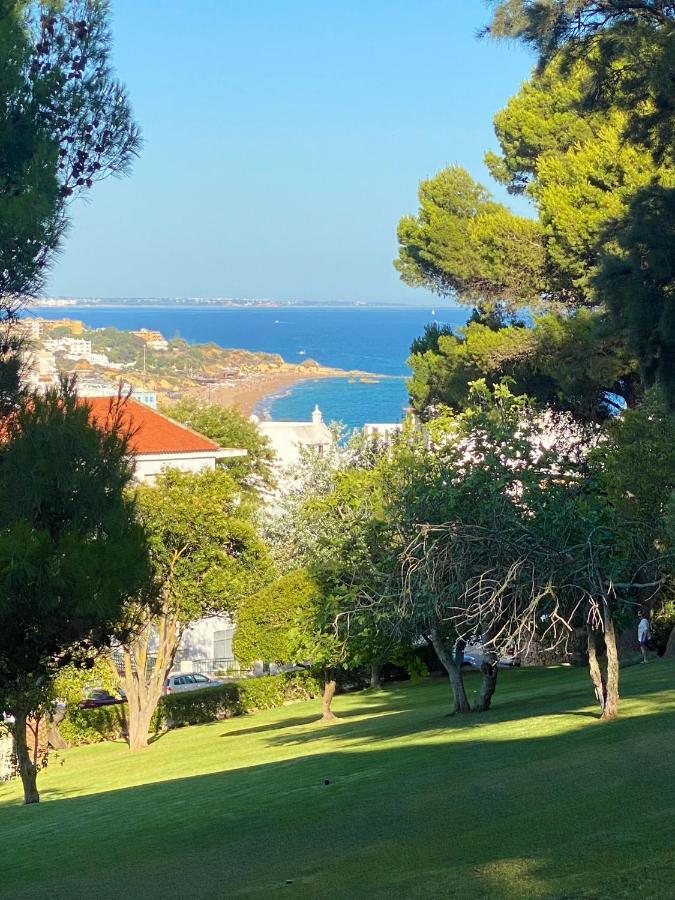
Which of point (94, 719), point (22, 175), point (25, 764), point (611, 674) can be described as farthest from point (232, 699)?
point (22, 175)

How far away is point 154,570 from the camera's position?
11.4m

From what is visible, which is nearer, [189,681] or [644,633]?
[644,633]

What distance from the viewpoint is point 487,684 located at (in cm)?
2369

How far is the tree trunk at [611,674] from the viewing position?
17.3 meters

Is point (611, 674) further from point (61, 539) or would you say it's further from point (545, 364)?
point (545, 364)

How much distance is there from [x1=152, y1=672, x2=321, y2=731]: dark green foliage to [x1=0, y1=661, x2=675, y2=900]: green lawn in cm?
1377

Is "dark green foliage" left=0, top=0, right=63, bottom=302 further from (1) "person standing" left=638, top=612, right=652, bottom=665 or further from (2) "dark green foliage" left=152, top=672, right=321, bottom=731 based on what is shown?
(2) "dark green foliage" left=152, top=672, right=321, bottom=731

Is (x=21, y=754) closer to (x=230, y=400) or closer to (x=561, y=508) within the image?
(x=561, y=508)

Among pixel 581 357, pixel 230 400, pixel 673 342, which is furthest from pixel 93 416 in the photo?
pixel 230 400

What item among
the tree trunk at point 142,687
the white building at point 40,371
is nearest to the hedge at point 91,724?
the tree trunk at point 142,687

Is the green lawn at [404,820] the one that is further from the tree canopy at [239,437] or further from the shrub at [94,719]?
the tree canopy at [239,437]

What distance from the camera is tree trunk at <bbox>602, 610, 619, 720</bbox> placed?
17297 millimetres

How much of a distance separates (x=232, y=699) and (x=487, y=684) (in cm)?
1720

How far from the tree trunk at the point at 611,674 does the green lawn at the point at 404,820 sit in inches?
13.6
